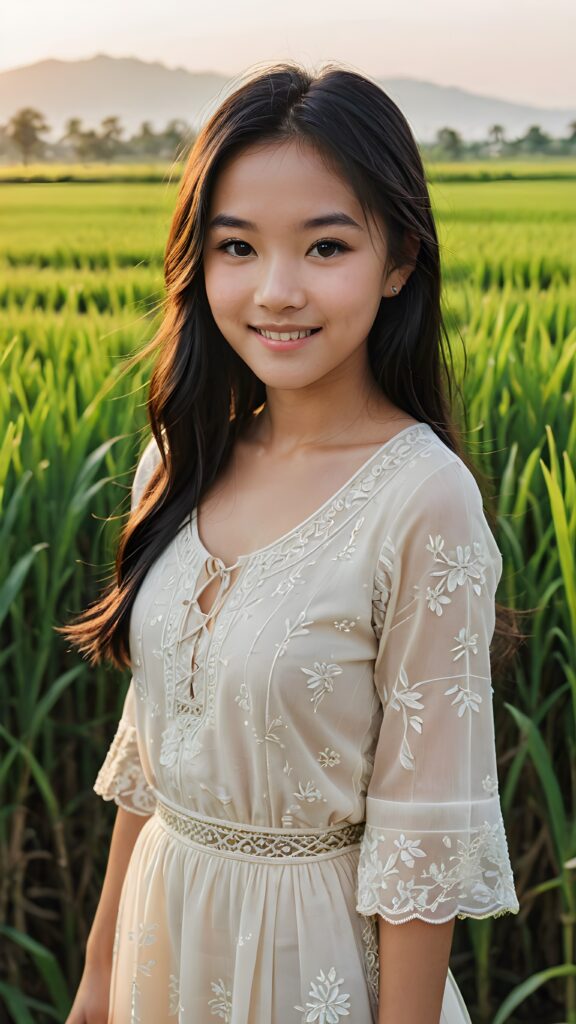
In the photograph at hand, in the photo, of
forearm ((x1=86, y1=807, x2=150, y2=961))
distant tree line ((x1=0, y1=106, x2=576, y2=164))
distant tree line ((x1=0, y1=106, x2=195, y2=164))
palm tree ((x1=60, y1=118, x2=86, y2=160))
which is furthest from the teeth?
palm tree ((x1=60, y1=118, x2=86, y2=160))

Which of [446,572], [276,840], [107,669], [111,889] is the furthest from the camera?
[107,669]

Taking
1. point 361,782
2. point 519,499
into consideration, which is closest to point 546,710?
point 519,499

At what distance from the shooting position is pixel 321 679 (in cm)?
97

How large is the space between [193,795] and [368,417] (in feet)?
1.19

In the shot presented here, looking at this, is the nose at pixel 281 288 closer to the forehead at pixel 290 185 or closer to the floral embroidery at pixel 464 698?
the forehead at pixel 290 185

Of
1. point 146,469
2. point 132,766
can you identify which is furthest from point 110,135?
point 132,766

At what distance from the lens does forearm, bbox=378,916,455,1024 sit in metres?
0.96

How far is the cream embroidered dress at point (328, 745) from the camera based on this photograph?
0.94m

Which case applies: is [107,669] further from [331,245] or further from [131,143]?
[131,143]

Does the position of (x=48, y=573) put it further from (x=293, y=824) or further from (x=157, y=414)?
(x=293, y=824)

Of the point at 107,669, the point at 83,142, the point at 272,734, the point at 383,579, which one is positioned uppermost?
the point at 83,142

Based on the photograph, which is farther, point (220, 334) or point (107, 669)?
point (107, 669)

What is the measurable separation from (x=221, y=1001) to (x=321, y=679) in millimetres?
316

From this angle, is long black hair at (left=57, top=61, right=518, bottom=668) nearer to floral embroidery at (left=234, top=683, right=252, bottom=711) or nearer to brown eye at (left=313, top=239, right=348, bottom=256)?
brown eye at (left=313, top=239, right=348, bottom=256)
